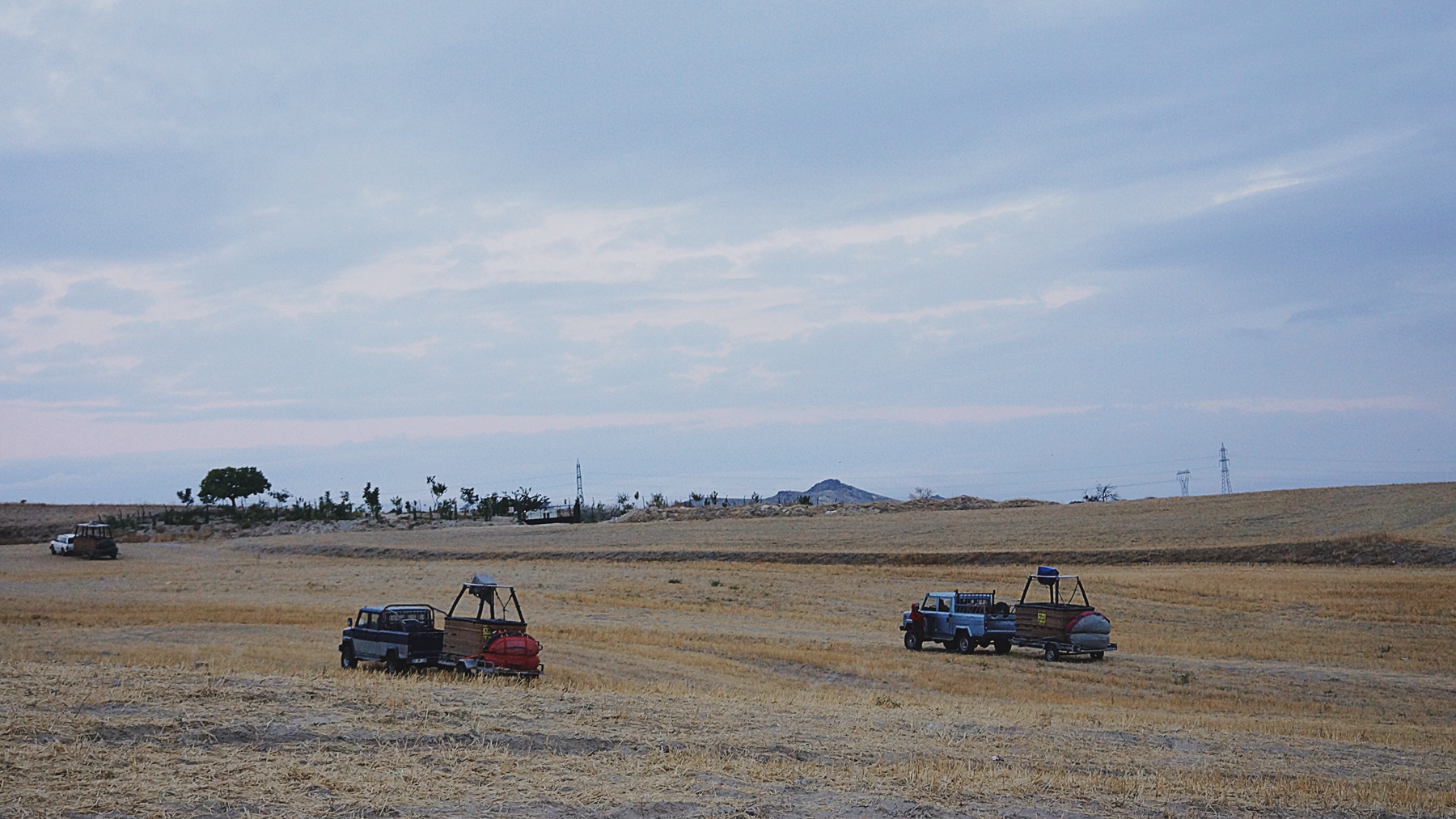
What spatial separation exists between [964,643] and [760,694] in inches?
550

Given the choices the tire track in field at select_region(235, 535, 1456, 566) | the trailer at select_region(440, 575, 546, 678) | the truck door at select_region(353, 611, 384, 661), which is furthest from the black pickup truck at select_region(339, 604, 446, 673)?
the tire track in field at select_region(235, 535, 1456, 566)

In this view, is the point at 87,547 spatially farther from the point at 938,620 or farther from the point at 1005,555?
the point at 938,620

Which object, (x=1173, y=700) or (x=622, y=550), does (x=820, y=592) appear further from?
(x=622, y=550)

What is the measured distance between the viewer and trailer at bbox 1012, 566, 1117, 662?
31.4 meters

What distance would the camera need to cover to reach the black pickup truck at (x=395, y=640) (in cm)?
2328

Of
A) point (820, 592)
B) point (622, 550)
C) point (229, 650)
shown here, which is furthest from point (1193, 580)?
point (229, 650)

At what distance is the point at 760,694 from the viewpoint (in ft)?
68.6

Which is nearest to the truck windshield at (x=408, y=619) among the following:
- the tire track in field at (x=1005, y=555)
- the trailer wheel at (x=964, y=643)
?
the trailer wheel at (x=964, y=643)

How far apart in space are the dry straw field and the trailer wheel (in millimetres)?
912

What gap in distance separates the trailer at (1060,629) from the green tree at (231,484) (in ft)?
377

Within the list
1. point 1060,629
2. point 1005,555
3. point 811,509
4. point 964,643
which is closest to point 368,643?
point 964,643

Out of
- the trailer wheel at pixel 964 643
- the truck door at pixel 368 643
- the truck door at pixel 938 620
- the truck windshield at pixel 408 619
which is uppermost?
the truck windshield at pixel 408 619

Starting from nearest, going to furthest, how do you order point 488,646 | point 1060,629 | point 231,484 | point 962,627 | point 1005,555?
1. point 488,646
2. point 1060,629
3. point 962,627
4. point 1005,555
5. point 231,484

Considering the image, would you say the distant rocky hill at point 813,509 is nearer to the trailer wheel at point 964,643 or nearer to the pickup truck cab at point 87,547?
the pickup truck cab at point 87,547
